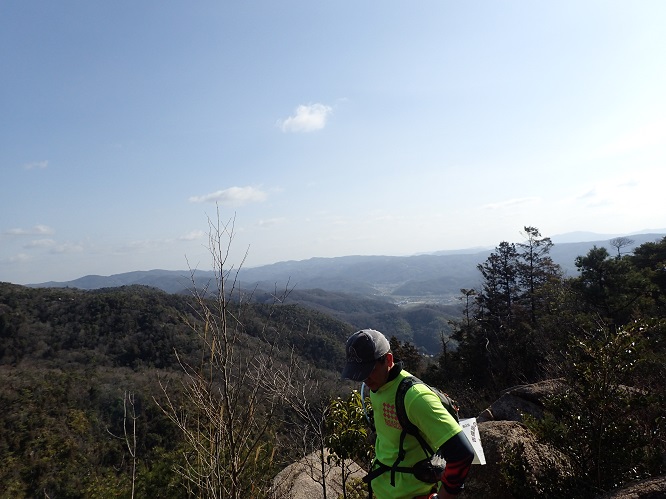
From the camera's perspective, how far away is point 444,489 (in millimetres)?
1729

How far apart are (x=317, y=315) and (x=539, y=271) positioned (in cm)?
5696

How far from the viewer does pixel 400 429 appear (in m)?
1.99

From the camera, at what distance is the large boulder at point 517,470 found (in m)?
3.79

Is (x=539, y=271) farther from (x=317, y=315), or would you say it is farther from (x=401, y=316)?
(x=401, y=316)

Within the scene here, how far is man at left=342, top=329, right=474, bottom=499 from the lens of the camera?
5.58 ft

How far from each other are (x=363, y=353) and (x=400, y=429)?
1.43 ft

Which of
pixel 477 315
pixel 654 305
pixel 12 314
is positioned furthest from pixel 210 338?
pixel 12 314

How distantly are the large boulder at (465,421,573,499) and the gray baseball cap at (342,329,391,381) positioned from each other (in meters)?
2.96

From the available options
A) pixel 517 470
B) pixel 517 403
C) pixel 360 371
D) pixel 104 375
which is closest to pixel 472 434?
pixel 360 371

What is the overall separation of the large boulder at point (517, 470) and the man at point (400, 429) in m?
2.55

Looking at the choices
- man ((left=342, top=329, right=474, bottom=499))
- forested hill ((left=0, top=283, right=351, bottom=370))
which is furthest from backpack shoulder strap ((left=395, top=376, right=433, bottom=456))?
forested hill ((left=0, top=283, right=351, bottom=370))

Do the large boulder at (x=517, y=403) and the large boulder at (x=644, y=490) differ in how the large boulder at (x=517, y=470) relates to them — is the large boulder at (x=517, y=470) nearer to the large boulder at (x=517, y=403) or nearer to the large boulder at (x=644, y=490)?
the large boulder at (x=644, y=490)

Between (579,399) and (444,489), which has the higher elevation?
(444,489)

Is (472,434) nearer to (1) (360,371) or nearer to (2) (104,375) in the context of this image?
(1) (360,371)
